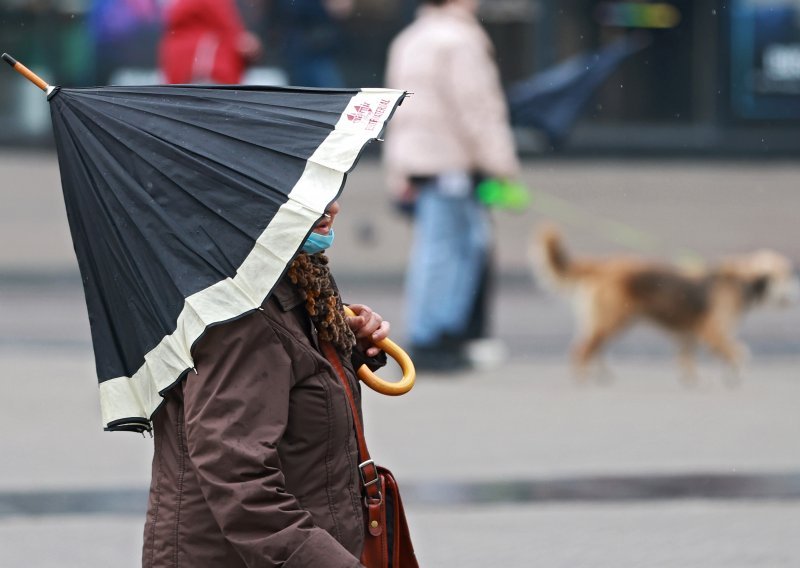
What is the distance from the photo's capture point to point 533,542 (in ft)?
18.6

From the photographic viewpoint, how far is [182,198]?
277 cm

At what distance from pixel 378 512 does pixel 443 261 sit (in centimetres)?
603

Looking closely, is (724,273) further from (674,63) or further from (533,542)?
(674,63)

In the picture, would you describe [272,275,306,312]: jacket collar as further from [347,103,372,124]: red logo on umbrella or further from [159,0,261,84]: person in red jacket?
[159,0,261,84]: person in red jacket

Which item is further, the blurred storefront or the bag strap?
the blurred storefront

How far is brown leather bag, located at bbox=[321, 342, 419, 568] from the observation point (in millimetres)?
2936

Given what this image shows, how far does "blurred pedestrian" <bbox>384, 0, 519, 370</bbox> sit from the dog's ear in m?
1.57

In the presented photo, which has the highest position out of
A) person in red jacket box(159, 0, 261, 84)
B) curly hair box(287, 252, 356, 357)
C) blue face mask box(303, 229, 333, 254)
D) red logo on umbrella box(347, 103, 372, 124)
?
person in red jacket box(159, 0, 261, 84)

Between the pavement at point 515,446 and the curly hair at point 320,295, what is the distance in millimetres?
2610

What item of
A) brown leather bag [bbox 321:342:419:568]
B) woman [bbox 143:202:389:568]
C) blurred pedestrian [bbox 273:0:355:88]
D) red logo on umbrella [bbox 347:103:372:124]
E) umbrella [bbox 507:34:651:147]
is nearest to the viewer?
woman [bbox 143:202:389:568]

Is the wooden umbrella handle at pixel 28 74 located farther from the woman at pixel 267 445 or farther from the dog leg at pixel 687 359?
the dog leg at pixel 687 359

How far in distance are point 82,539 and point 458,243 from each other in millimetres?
3860

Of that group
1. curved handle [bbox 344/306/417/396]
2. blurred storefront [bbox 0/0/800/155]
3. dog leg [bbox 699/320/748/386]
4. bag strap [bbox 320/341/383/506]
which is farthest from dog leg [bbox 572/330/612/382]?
blurred storefront [bbox 0/0/800/155]

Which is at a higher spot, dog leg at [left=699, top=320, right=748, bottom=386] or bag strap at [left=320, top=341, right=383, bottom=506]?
bag strap at [left=320, top=341, right=383, bottom=506]
